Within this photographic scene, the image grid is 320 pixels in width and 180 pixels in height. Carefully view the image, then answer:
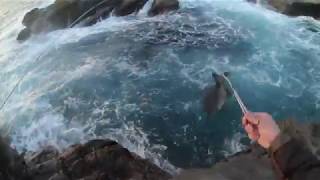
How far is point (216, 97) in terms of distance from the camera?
38.0ft

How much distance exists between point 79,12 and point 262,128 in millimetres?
14410

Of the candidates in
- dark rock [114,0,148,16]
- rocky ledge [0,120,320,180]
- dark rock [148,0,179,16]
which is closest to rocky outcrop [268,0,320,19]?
dark rock [148,0,179,16]

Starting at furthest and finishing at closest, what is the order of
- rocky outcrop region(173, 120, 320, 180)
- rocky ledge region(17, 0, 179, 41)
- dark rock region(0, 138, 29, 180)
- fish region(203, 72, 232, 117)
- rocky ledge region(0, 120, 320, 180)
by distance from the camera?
rocky ledge region(17, 0, 179, 41)
fish region(203, 72, 232, 117)
dark rock region(0, 138, 29, 180)
rocky ledge region(0, 120, 320, 180)
rocky outcrop region(173, 120, 320, 180)

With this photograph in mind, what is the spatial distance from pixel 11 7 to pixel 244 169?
15.6 metres

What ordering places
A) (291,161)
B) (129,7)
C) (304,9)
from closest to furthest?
(291,161), (304,9), (129,7)

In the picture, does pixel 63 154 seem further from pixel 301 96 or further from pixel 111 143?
pixel 301 96

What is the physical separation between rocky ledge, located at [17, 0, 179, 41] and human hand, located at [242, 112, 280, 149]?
44.4 ft

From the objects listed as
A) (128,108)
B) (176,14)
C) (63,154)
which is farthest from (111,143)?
(176,14)

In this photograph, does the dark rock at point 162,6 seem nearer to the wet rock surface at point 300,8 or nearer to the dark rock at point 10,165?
the wet rock surface at point 300,8

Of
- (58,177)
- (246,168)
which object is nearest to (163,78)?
(58,177)

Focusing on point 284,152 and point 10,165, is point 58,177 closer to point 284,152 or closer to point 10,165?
point 10,165

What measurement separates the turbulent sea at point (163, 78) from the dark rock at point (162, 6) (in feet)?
0.86

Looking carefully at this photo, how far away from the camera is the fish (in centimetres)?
1126

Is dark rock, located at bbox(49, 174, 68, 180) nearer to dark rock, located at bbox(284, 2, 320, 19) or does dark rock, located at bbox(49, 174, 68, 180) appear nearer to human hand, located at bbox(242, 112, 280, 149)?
human hand, located at bbox(242, 112, 280, 149)
